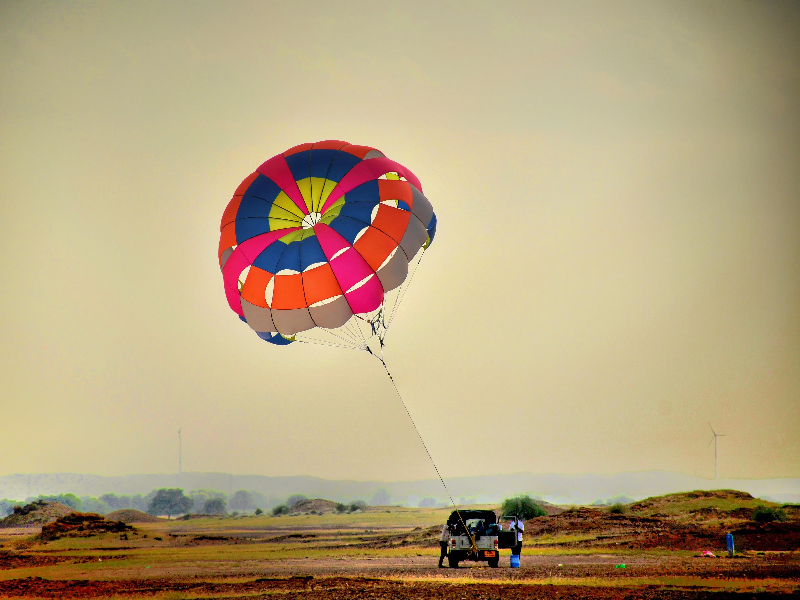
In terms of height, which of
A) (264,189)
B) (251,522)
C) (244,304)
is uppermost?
(264,189)

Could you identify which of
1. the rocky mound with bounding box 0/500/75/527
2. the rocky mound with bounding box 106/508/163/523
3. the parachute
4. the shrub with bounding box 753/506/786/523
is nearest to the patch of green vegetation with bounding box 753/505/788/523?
the shrub with bounding box 753/506/786/523

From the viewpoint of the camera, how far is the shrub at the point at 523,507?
47.5 meters

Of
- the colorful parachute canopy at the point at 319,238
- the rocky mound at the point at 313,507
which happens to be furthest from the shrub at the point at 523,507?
the rocky mound at the point at 313,507

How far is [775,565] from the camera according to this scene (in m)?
21.9

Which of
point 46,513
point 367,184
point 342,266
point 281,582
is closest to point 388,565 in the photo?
point 281,582

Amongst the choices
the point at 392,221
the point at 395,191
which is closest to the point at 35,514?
the point at 392,221

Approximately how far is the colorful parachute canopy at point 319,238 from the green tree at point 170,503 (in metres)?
76.1

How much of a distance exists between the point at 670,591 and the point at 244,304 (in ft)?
44.5

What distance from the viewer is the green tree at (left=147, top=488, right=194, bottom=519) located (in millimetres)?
86250

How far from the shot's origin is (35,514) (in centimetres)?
5362

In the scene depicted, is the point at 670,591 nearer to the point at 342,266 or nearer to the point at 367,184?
the point at 342,266

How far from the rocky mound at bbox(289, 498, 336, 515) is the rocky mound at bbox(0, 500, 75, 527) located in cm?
3309

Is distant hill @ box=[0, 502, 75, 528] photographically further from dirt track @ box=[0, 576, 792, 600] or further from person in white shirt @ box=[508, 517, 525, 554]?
person in white shirt @ box=[508, 517, 525, 554]

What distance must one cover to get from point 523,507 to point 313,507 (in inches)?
1740
